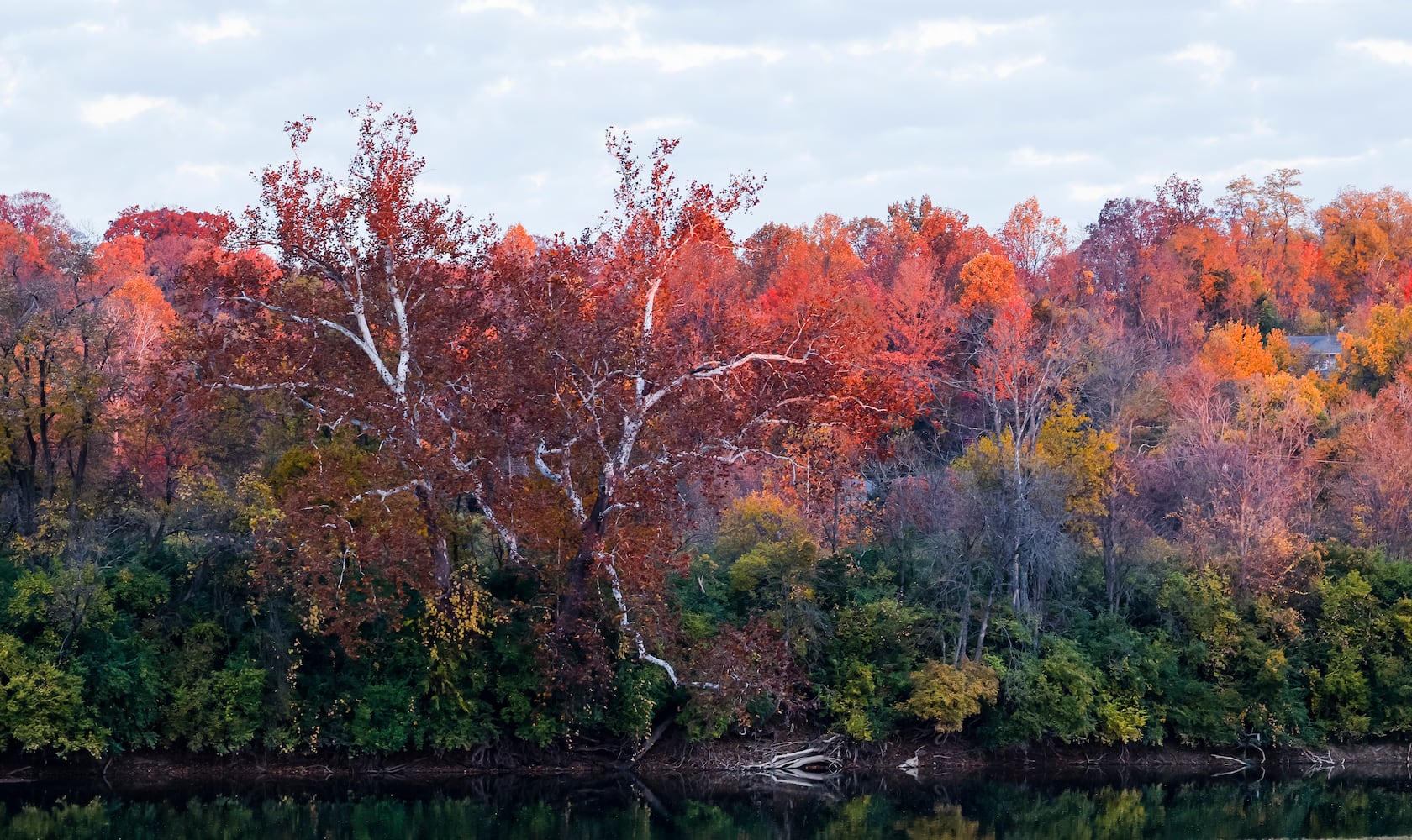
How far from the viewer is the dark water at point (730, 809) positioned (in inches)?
854

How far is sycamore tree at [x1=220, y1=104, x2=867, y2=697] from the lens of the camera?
2575 cm

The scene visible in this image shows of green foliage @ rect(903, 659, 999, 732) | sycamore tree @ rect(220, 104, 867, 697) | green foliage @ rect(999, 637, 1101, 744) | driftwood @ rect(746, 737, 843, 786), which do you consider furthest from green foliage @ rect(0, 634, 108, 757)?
green foliage @ rect(999, 637, 1101, 744)

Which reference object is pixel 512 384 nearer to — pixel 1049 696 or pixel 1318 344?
pixel 1049 696

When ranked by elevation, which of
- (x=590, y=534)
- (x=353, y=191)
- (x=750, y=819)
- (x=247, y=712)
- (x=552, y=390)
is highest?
(x=353, y=191)

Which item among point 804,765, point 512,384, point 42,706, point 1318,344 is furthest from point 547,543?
point 1318,344

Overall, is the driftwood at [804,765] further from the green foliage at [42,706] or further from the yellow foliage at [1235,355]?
the yellow foliage at [1235,355]

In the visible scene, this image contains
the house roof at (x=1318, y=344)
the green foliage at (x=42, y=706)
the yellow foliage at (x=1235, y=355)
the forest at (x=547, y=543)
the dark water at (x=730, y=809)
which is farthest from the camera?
the house roof at (x=1318, y=344)

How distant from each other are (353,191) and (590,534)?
317 inches

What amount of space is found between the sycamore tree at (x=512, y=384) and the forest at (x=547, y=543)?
91mm

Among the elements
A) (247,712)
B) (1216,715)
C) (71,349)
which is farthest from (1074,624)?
(71,349)

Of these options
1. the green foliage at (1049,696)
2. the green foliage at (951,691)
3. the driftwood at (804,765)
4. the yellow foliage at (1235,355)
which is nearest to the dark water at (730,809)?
the driftwood at (804,765)

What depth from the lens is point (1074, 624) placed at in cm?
3002

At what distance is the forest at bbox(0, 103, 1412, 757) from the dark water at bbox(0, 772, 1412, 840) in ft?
4.03

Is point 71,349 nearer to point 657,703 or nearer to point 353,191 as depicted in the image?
point 353,191
